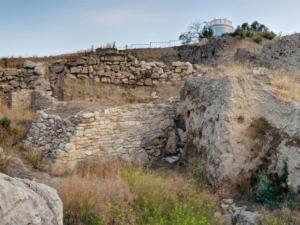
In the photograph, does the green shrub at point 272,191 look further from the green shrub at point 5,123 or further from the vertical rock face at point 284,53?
the vertical rock face at point 284,53

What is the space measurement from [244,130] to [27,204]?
5.33 m

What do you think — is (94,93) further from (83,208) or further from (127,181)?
(83,208)

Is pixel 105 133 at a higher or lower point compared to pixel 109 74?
lower

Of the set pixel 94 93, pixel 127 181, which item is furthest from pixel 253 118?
pixel 94 93

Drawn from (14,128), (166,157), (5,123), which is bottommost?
(166,157)

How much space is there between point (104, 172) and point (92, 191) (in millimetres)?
1969

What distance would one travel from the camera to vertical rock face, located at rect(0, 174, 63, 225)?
4.32 meters

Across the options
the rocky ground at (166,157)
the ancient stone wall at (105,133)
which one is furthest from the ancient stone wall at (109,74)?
the ancient stone wall at (105,133)

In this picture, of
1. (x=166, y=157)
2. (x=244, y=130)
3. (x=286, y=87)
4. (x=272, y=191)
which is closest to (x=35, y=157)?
(x=166, y=157)

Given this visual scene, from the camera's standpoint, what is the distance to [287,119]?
8.33 metres

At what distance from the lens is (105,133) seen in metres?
9.84

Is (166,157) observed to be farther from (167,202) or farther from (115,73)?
(115,73)

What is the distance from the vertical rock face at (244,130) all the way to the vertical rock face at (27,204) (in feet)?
13.6

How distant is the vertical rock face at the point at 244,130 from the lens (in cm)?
809
